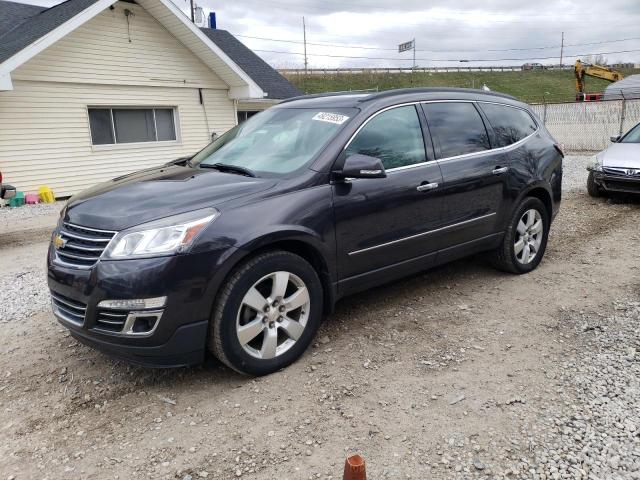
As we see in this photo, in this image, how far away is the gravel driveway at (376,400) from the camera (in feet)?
8.27

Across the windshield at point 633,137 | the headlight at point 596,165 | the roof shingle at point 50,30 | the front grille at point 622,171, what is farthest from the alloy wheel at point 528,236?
the roof shingle at point 50,30

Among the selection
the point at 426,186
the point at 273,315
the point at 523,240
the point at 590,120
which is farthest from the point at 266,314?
the point at 590,120

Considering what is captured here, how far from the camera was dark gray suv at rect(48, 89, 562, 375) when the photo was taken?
2.88m

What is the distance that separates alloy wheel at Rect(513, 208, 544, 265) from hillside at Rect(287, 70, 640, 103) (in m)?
45.4

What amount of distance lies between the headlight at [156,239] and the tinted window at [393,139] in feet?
4.48

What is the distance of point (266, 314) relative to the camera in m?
3.20

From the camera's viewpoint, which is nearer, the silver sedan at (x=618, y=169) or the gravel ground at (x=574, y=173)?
the silver sedan at (x=618, y=169)

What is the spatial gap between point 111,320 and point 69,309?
0.42m

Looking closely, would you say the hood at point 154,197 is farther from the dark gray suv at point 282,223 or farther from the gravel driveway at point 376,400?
the gravel driveway at point 376,400

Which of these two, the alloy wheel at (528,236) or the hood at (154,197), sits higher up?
the hood at (154,197)

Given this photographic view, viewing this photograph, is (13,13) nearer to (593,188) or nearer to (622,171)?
(593,188)

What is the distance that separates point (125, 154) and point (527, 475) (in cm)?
1309

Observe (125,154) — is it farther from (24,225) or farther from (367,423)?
(367,423)

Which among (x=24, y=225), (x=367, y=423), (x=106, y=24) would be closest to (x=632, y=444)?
(x=367, y=423)
